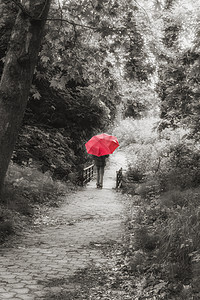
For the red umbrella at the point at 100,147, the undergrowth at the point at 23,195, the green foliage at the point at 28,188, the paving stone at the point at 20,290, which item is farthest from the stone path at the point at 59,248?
the red umbrella at the point at 100,147

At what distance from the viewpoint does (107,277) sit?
499 centimetres

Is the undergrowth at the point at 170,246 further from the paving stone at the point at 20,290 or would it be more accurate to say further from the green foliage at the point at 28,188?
the green foliage at the point at 28,188

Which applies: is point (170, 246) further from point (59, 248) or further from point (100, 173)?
point (100, 173)

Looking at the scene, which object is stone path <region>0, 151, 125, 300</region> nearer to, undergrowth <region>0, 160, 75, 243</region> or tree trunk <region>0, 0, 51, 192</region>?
undergrowth <region>0, 160, 75, 243</region>

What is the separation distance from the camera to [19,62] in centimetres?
522

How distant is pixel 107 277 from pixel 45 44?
5.58 metres

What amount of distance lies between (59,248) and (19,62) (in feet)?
11.4

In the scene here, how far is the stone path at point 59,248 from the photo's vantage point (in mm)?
4551

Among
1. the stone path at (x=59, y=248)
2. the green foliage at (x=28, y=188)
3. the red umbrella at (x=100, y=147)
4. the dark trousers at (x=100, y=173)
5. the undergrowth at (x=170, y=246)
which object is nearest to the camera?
the undergrowth at (x=170, y=246)

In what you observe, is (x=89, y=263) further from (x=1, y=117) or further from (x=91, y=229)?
(x=1, y=117)

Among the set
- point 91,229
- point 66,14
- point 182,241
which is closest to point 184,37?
point 66,14

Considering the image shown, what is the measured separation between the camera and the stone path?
455 centimetres

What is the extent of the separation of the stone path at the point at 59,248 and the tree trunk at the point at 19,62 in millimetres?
1966

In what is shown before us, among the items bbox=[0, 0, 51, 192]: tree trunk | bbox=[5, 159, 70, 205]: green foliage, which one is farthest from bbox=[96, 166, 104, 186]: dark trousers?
bbox=[0, 0, 51, 192]: tree trunk
